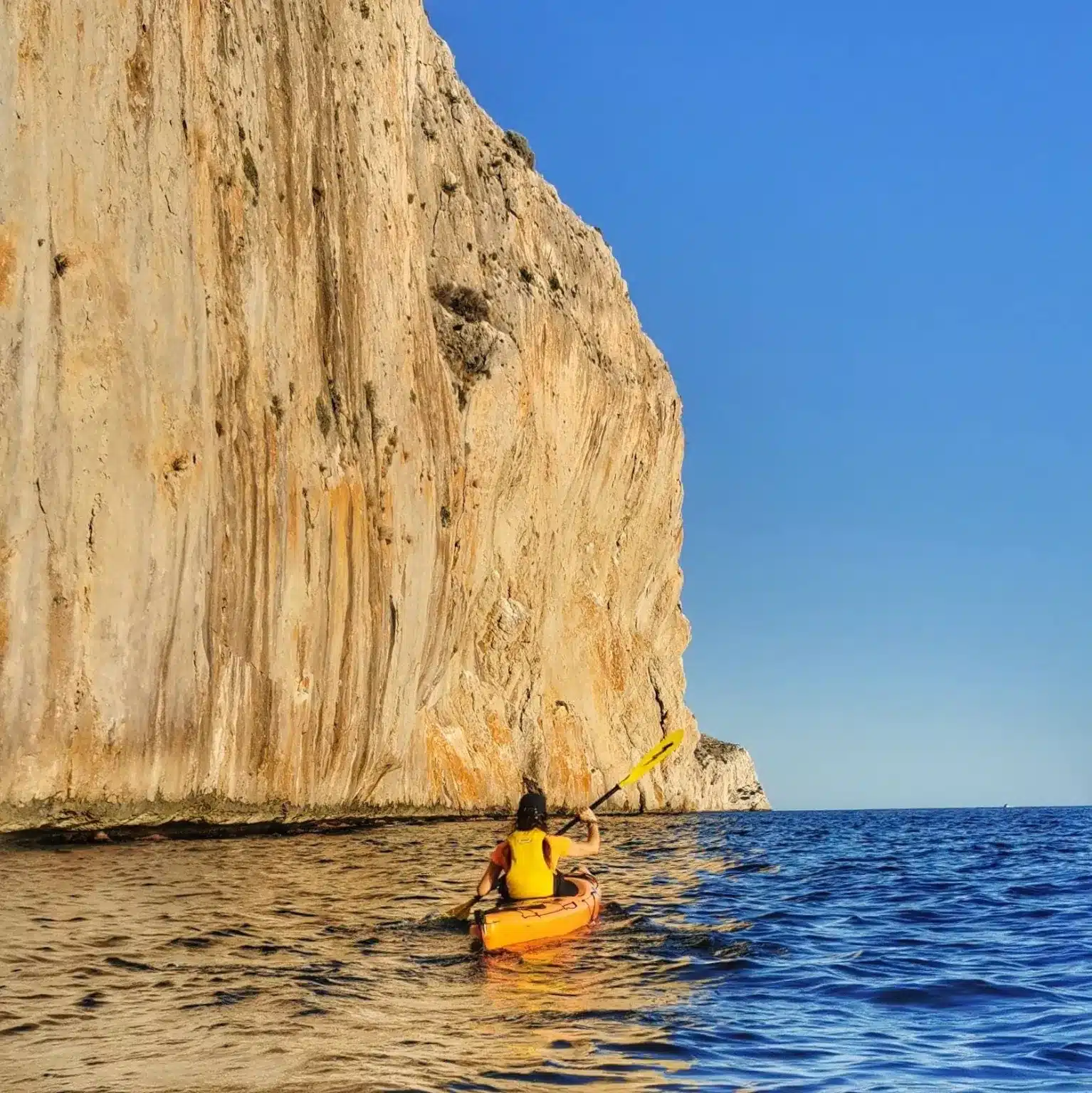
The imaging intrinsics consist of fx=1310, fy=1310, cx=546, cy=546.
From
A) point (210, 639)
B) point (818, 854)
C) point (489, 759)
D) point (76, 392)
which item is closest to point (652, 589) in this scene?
point (489, 759)

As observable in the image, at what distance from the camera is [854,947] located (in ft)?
42.5

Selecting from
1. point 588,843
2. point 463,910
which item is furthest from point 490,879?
point 588,843

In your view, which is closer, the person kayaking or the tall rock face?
the person kayaking

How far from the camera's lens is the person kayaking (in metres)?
12.9

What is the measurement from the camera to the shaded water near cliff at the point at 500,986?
23.2ft

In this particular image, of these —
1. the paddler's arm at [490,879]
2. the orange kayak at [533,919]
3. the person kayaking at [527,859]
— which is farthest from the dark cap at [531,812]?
the orange kayak at [533,919]

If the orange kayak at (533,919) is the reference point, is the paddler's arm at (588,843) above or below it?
above

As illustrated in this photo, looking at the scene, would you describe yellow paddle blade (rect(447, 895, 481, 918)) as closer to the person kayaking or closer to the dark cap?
the person kayaking

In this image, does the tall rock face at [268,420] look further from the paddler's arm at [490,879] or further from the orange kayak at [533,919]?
the orange kayak at [533,919]

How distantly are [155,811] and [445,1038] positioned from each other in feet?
51.2

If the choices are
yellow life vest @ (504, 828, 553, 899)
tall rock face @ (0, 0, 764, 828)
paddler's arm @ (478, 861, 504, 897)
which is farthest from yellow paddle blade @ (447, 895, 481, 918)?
tall rock face @ (0, 0, 764, 828)

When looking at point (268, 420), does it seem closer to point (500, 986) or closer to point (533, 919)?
point (533, 919)

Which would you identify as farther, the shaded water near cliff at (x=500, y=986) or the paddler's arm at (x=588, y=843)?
the paddler's arm at (x=588, y=843)

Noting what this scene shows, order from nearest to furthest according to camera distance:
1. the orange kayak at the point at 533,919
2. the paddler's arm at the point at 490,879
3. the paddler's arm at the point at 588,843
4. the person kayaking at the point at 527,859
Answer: the orange kayak at the point at 533,919 → the person kayaking at the point at 527,859 → the paddler's arm at the point at 490,879 → the paddler's arm at the point at 588,843
